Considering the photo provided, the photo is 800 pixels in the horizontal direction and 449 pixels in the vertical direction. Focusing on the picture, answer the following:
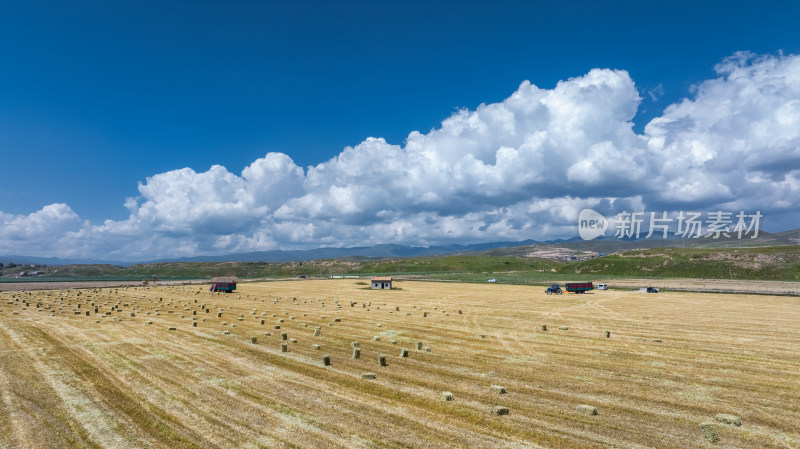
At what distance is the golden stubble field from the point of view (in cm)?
1259

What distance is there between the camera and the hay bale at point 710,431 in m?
12.3

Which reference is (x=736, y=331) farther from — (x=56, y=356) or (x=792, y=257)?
(x=792, y=257)

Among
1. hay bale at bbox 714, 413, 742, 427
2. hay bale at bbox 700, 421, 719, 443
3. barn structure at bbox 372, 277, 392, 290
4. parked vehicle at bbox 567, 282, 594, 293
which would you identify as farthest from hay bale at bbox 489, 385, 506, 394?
barn structure at bbox 372, 277, 392, 290

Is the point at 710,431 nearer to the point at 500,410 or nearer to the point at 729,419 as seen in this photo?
the point at 729,419

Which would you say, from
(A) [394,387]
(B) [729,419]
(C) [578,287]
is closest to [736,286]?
(C) [578,287]

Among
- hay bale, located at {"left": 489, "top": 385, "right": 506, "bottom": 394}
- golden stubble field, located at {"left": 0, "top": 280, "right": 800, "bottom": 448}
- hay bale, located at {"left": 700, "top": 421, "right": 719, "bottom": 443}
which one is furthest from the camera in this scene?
hay bale, located at {"left": 489, "top": 385, "right": 506, "bottom": 394}

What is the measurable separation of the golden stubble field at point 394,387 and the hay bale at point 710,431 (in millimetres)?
88

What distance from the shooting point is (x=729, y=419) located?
44.1ft

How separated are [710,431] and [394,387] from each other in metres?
11.1

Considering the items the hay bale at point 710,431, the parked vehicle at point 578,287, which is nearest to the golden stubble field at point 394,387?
the hay bale at point 710,431

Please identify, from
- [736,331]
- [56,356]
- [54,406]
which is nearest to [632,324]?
[736,331]

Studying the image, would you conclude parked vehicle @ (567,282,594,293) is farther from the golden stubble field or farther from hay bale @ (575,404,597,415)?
hay bale @ (575,404,597,415)

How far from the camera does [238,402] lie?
1544cm

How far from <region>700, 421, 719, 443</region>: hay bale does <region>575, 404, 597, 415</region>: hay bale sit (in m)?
3.12
